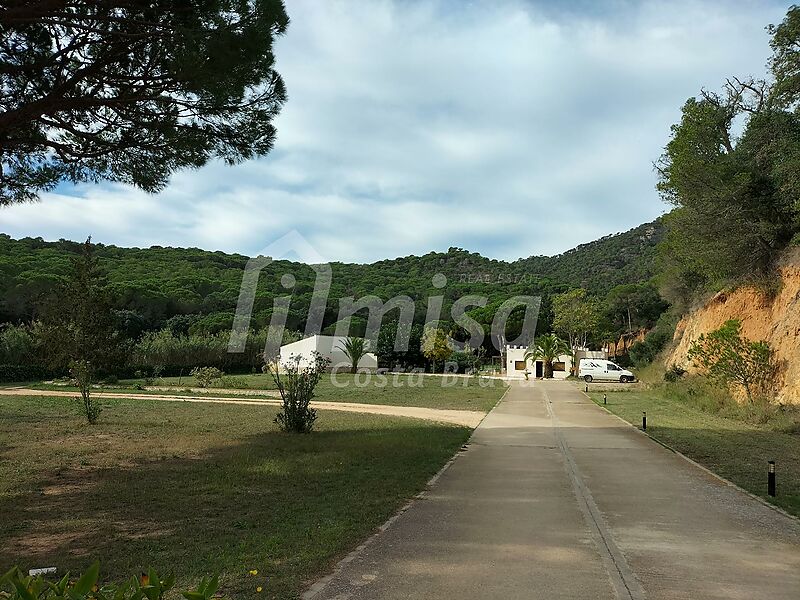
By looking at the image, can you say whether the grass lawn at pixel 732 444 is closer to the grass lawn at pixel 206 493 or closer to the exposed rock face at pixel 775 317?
the exposed rock face at pixel 775 317

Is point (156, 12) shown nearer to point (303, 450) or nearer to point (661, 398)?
point (303, 450)

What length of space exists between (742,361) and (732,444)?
7.01m

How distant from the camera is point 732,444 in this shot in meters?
13.5

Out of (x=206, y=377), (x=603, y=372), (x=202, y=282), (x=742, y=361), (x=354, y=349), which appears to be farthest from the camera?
(x=202, y=282)

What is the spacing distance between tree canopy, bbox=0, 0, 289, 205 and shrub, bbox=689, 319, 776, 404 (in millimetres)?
16577

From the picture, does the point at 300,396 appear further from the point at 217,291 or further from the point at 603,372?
the point at 217,291

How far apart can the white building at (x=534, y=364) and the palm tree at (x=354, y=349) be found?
47.5 feet

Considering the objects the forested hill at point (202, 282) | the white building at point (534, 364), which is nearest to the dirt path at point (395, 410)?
the forested hill at point (202, 282)

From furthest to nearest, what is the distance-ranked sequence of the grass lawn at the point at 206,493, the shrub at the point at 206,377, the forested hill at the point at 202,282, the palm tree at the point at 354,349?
the palm tree at the point at 354,349
the forested hill at the point at 202,282
the shrub at the point at 206,377
the grass lawn at the point at 206,493

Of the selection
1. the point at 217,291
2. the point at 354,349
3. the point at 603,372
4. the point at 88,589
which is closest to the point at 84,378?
the point at 88,589

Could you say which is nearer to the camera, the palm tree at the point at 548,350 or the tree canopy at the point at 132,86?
the tree canopy at the point at 132,86

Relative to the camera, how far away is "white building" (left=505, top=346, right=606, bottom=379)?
56.2 metres

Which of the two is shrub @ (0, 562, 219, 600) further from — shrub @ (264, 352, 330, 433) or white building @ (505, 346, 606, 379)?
white building @ (505, 346, 606, 379)

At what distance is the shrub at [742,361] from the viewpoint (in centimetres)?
1914
